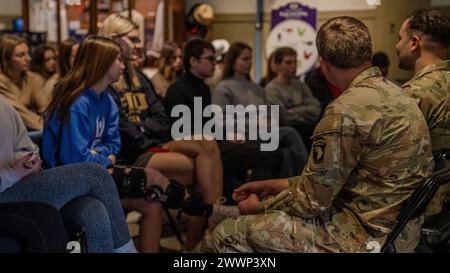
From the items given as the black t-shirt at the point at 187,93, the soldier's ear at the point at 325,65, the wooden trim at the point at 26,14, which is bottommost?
the black t-shirt at the point at 187,93

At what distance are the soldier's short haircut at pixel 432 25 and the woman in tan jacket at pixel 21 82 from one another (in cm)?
184

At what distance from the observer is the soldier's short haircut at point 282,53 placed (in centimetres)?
360

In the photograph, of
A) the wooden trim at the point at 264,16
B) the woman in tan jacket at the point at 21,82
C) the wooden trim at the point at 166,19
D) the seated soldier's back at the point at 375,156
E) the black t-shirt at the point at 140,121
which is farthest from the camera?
the wooden trim at the point at 166,19

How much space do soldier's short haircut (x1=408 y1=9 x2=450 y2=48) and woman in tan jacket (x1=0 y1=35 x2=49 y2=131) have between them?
184cm

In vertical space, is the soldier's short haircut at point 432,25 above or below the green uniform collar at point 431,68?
above

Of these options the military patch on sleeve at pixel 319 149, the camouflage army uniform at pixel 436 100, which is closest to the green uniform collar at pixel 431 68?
the camouflage army uniform at pixel 436 100

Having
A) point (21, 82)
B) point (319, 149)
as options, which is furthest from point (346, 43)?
point (21, 82)

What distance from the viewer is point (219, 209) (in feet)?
8.51

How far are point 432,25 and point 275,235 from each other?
3.02 feet

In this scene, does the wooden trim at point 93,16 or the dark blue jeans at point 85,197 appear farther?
the wooden trim at point 93,16

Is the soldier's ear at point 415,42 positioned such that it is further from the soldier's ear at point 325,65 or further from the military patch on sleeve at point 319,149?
the military patch on sleeve at point 319,149
